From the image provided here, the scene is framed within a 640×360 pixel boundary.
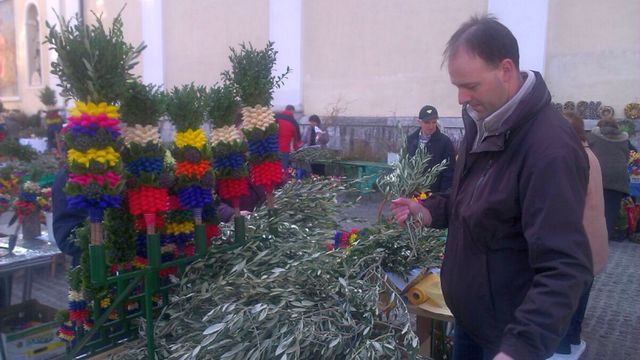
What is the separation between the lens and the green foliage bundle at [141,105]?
191 centimetres

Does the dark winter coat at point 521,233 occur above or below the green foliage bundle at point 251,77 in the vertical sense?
below

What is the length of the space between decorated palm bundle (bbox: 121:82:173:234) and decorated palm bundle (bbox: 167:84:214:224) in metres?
0.09

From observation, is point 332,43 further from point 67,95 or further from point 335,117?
point 67,95

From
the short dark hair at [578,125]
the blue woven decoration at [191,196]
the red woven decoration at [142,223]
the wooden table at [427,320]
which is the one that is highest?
the short dark hair at [578,125]

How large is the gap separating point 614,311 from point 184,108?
184 inches

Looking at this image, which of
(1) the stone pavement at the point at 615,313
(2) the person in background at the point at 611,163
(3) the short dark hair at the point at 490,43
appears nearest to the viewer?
(3) the short dark hair at the point at 490,43

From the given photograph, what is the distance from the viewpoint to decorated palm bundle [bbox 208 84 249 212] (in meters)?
2.21

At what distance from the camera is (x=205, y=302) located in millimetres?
2055

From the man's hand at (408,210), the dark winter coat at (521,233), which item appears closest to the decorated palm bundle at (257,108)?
the man's hand at (408,210)

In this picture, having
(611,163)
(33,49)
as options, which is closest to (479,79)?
(611,163)

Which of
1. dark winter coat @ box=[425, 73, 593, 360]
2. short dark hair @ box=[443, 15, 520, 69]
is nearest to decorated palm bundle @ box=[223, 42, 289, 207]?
dark winter coat @ box=[425, 73, 593, 360]

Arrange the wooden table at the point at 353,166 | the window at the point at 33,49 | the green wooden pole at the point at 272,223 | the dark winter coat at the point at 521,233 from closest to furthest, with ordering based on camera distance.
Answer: the dark winter coat at the point at 521,233
the green wooden pole at the point at 272,223
the wooden table at the point at 353,166
the window at the point at 33,49

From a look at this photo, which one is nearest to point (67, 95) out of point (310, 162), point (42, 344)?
point (42, 344)

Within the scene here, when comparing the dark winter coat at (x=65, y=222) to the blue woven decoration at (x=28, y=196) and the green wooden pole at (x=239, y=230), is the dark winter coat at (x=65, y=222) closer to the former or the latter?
the green wooden pole at (x=239, y=230)
